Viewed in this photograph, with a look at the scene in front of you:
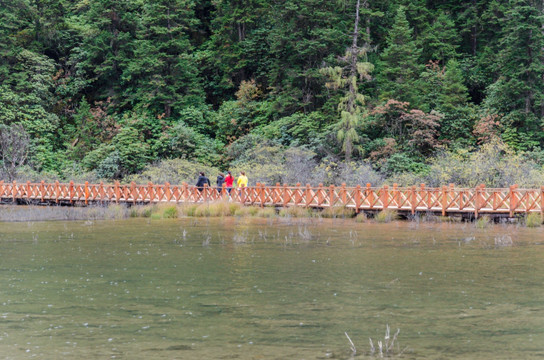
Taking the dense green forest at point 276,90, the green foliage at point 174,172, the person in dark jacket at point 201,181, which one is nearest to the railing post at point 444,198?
the dense green forest at point 276,90

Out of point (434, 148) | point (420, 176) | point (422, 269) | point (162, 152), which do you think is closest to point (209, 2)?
point (162, 152)

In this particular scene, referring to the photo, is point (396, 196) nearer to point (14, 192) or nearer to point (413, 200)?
point (413, 200)

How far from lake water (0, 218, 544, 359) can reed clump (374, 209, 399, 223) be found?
4836 millimetres

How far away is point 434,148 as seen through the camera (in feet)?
127

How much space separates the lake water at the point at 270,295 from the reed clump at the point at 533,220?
2060mm

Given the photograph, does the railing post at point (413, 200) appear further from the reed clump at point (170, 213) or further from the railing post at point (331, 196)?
the reed clump at point (170, 213)

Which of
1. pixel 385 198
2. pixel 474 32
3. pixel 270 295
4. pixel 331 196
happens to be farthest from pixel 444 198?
pixel 474 32

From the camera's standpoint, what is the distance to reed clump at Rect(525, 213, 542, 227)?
23.1 metres

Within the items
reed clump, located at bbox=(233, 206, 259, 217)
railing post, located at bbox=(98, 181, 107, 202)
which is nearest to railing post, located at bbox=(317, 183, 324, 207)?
reed clump, located at bbox=(233, 206, 259, 217)

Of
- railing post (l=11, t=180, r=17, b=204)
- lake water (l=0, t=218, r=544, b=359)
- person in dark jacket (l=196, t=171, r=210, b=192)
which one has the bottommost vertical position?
lake water (l=0, t=218, r=544, b=359)

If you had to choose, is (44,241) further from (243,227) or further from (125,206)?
(125,206)

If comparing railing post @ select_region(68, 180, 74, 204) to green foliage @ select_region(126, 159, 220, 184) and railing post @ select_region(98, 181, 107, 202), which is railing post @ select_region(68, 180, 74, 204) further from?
green foliage @ select_region(126, 159, 220, 184)

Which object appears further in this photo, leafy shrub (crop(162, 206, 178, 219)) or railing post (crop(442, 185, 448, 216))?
leafy shrub (crop(162, 206, 178, 219))

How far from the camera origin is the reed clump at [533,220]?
75.8ft
